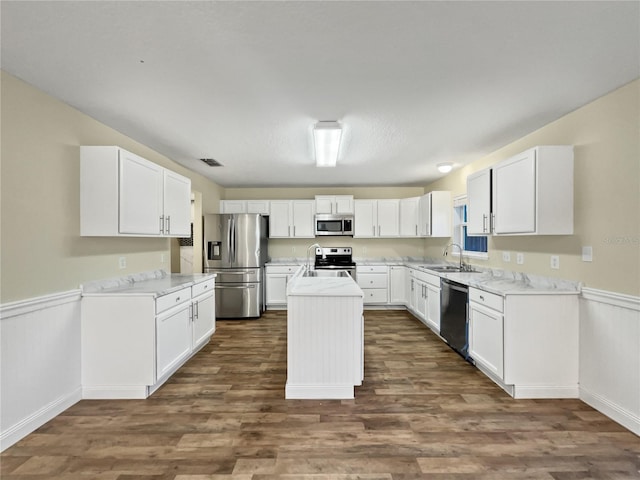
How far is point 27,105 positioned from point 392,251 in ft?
18.6

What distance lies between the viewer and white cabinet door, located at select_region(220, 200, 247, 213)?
5.92m

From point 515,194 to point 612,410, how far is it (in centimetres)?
186

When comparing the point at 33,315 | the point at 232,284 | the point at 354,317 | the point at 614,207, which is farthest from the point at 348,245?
the point at 33,315

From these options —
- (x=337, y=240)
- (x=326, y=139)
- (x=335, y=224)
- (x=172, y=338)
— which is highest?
(x=326, y=139)

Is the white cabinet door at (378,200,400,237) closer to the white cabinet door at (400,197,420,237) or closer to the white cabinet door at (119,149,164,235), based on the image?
the white cabinet door at (400,197,420,237)

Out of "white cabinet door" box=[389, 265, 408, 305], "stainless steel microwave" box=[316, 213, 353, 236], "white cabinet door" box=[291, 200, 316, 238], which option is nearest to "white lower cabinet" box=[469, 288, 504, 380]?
"white cabinet door" box=[389, 265, 408, 305]

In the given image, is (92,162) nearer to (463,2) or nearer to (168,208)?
(168,208)

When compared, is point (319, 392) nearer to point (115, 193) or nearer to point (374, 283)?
point (115, 193)

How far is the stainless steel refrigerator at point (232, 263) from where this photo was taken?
16.9ft

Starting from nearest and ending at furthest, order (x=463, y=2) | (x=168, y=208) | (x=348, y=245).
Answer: (x=463, y=2) → (x=168, y=208) → (x=348, y=245)

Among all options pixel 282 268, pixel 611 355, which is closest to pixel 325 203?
pixel 282 268

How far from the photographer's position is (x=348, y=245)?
Answer: 6281mm

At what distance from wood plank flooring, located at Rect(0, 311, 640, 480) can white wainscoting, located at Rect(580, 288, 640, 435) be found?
0.44 feet

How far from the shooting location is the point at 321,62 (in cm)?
185
